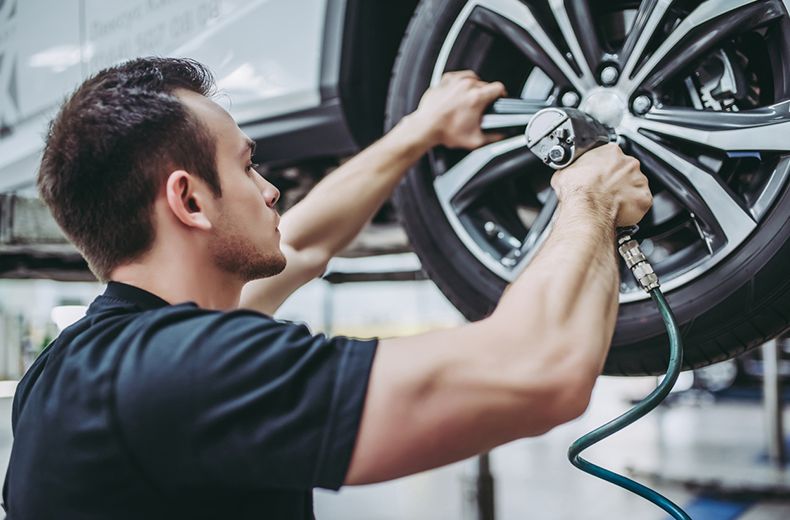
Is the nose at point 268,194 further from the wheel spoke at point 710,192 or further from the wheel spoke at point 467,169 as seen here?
the wheel spoke at point 710,192

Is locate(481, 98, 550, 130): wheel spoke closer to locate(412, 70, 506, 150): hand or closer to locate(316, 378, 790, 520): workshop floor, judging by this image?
locate(412, 70, 506, 150): hand

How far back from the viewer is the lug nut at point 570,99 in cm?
106

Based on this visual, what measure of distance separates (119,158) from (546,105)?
1.90 feet

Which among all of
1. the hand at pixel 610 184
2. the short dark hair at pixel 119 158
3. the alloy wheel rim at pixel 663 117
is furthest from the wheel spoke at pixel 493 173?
the short dark hair at pixel 119 158

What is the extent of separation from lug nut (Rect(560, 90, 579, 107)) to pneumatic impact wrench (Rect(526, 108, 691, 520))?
0.12 meters

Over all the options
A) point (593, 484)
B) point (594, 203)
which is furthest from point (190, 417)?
point (593, 484)

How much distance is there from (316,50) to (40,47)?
3.01 ft

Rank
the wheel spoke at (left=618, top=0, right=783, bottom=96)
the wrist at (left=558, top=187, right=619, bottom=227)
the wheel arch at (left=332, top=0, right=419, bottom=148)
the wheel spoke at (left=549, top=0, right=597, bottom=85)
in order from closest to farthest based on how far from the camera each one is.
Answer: the wrist at (left=558, top=187, right=619, bottom=227), the wheel spoke at (left=618, top=0, right=783, bottom=96), the wheel spoke at (left=549, top=0, right=597, bottom=85), the wheel arch at (left=332, top=0, right=419, bottom=148)

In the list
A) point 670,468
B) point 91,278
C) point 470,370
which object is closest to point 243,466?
point 470,370

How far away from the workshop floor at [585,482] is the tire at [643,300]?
189 cm

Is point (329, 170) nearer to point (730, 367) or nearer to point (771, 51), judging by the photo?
point (771, 51)

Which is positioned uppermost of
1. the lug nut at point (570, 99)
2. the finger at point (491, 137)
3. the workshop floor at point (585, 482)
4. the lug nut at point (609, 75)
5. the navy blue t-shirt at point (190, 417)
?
the lug nut at point (609, 75)

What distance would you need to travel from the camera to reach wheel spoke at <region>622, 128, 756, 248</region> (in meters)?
0.96

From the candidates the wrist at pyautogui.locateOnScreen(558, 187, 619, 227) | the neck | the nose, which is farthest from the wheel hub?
the neck
